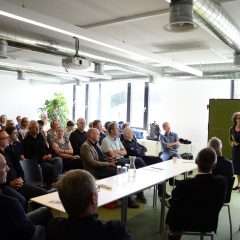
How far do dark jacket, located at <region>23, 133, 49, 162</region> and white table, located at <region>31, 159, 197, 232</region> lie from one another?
2.02 meters

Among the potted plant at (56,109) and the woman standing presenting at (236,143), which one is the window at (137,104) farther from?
the woman standing presenting at (236,143)

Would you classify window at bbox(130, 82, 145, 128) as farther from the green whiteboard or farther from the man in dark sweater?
the man in dark sweater

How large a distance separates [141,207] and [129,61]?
12.8ft

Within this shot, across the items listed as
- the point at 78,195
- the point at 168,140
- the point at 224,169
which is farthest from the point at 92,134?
the point at 78,195

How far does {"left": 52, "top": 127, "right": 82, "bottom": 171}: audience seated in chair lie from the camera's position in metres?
5.21

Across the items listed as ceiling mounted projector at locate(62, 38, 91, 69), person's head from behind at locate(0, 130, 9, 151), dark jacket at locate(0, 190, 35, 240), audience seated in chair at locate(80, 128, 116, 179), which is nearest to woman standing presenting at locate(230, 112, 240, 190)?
audience seated in chair at locate(80, 128, 116, 179)

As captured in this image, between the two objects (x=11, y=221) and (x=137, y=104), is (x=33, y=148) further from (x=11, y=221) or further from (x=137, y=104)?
(x=137, y=104)

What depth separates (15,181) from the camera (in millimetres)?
3406

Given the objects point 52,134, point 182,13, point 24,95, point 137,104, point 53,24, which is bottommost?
point 52,134

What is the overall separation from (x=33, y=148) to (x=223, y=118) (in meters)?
4.98

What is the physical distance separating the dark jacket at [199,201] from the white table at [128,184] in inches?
20.2

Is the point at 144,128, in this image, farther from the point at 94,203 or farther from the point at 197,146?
the point at 94,203

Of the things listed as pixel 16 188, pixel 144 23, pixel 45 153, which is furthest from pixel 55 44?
pixel 16 188

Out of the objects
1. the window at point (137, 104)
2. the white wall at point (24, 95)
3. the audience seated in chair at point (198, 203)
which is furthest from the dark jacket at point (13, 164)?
the white wall at point (24, 95)
